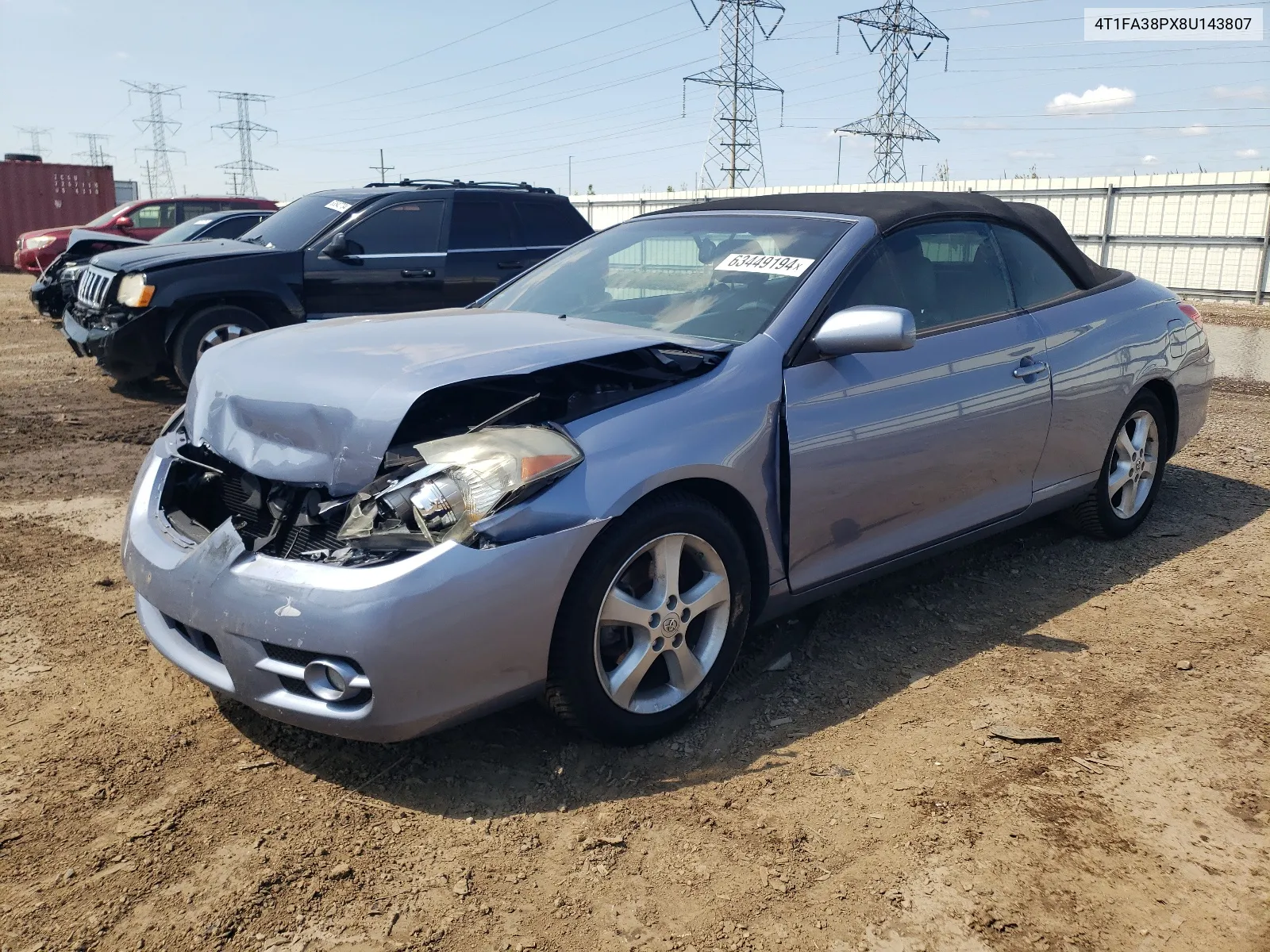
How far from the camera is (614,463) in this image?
280 centimetres

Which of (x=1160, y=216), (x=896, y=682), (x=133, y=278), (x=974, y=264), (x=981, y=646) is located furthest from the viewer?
(x=1160, y=216)

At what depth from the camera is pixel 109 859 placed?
2480 mm

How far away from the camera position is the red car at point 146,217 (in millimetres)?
16203

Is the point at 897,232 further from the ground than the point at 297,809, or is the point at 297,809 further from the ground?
the point at 897,232

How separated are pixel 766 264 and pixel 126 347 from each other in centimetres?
629

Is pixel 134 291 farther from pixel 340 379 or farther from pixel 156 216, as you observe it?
pixel 156 216

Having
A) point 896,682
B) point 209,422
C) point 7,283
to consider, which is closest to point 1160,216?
point 896,682

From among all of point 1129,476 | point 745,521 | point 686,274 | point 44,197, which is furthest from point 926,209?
point 44,197

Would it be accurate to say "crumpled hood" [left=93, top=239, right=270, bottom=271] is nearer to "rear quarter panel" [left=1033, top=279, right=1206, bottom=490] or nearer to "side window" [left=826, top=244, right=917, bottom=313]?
"side window" [left=826, top=244, right=917, bottom=313]

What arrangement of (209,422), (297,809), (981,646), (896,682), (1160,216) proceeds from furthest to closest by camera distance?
(1160,216) → (981,646) → (896,682) → (209,422) → (297,809)

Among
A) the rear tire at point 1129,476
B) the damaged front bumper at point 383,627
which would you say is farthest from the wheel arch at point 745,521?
the rear tire at point 1129,476

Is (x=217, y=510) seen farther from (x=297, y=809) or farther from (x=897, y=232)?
(x=897, y=232)

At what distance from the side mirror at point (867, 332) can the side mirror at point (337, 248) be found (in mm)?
6180

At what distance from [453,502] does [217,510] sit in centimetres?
107
